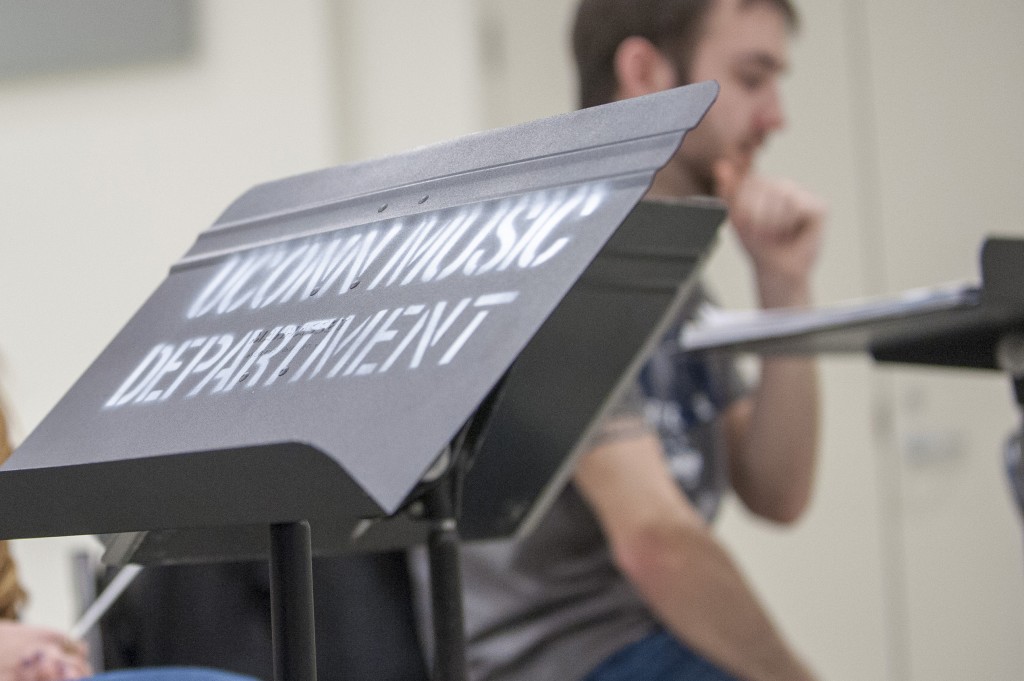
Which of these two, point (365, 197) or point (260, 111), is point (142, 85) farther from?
point (365, 197)

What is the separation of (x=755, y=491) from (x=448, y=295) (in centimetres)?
117

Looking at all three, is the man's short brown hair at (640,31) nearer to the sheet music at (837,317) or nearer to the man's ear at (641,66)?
the man's ear at (641,66)

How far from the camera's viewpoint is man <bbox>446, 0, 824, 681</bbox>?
1.19 meters

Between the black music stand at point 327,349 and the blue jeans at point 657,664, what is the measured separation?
0.63 meters

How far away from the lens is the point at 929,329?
975 millimetres

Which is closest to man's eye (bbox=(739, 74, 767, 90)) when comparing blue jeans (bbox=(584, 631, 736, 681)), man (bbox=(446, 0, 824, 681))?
man (bbox=(446, 0, 824, 681))

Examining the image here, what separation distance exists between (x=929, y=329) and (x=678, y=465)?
1.50ft

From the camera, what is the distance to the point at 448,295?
445mm

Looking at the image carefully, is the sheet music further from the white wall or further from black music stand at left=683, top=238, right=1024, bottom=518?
the white wall

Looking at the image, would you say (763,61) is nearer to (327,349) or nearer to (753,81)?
(753,81)

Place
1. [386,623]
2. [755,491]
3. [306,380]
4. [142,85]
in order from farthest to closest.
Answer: [142,85]
[755,491]
[386,623]
[306,380]

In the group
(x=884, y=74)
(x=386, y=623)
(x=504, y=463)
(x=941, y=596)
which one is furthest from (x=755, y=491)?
(x=884, y=74)

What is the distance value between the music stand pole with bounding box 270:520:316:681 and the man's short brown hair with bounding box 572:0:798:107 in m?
0.92

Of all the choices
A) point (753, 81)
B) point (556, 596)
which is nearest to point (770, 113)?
point (753, 81)
